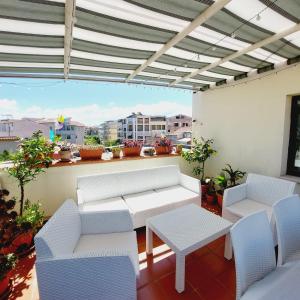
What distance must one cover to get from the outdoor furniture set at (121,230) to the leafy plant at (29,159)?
0.67 metres

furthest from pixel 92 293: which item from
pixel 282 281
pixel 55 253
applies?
pixel 282 281

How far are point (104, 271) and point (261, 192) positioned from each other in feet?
8.81

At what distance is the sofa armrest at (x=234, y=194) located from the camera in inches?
112

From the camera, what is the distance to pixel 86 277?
1.38 metres

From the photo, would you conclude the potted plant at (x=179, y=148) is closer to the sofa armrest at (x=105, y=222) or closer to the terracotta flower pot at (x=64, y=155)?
the terracotta flower pot at (x=64, y=155)

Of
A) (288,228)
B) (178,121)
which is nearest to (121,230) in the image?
(288,228)

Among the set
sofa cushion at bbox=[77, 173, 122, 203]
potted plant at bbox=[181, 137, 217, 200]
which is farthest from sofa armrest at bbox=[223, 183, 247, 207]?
sofa cushion at bbox=[77, 173, 122, 203]

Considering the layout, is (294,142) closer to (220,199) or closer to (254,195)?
(254,195)

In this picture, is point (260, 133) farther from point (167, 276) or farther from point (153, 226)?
point (167, 276)

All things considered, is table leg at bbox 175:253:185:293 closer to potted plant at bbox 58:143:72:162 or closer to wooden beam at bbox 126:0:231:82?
wooden beam at bbox 126:0:231:82

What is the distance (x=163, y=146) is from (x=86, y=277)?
329 cm

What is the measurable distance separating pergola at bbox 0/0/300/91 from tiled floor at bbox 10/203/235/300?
2739mm

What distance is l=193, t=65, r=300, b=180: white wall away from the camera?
331 centimetres

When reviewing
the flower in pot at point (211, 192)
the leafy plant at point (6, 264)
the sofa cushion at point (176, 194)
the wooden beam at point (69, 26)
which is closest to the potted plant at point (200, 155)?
the flower in pot at point (211, 192)
